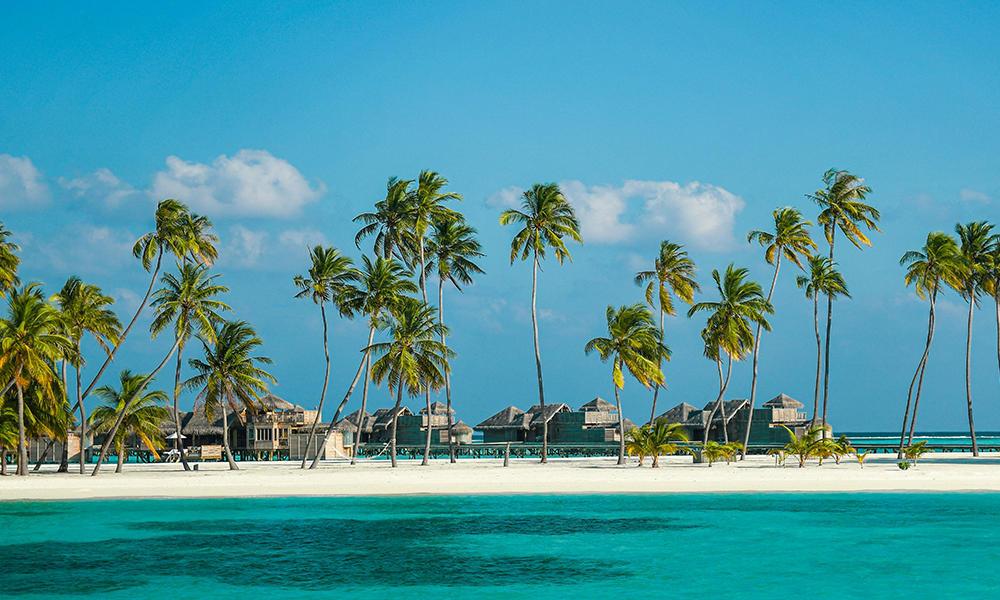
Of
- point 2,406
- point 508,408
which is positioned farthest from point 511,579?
point 508,408

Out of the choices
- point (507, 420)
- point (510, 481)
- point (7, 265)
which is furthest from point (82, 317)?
point (507, 420)

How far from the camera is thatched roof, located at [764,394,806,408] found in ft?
196

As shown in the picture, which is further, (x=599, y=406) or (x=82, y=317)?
(x=599, y=406)

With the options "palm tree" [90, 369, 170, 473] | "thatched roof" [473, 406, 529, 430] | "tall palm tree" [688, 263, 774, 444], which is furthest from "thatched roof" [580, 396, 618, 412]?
"palm tree" [90, 369, 170, 473]

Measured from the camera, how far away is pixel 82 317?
38.1m

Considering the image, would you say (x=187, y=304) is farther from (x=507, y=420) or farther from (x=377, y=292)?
(x=507, y=420)

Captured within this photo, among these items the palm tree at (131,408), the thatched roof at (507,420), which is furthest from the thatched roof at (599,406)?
the palm tree at (131,408)

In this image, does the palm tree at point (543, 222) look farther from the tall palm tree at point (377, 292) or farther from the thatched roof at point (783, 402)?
the thatched roof at point (783, 402)

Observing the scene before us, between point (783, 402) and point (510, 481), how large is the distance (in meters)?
34.0

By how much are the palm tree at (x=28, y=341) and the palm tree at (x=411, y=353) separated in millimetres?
12341

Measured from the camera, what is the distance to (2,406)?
35.6m

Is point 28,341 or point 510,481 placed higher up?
point 28,341

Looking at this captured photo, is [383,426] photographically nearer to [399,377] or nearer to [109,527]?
[399,377]

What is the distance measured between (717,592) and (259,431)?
4545 cm
